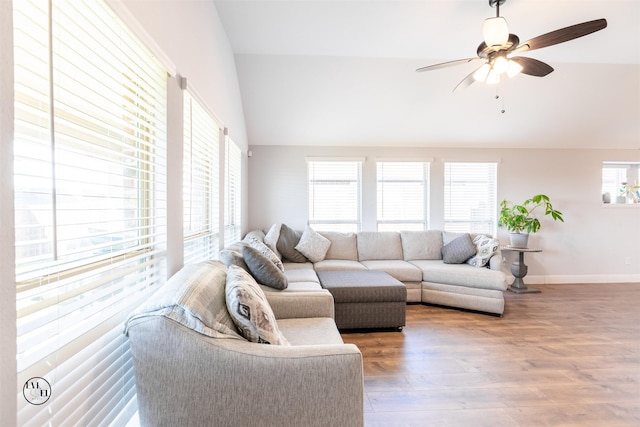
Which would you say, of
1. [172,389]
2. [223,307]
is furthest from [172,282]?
[172,389]

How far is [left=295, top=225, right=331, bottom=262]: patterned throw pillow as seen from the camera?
4.33m

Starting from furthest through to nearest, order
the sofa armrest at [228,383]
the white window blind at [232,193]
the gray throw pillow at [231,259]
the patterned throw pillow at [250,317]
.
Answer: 1. the white window blind at [232,193]
2. the gray throw pillow at [231,259]
3. the patterned throw pillow at [250,317]
4. the sofa armrest at [228,383]

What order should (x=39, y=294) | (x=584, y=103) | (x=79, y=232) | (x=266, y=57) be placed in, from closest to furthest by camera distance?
(x=39, y=294) < (x=79, y=232) < (x=266, y=57) < (x=584, y=103)

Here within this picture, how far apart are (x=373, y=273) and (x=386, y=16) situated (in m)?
2.67

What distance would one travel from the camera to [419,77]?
3891mm

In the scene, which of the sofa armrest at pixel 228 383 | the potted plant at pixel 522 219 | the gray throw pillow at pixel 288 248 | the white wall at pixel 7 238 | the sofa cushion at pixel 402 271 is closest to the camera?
the white wall at pixel 7 238

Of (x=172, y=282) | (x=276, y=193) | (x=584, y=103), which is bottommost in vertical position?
(x=172, y=282)

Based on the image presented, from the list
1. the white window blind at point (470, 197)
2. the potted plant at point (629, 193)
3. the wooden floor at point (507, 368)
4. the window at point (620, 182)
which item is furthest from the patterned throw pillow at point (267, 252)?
the potted plant at point (629, 193)

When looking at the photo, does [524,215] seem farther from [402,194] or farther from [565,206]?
[402,194]

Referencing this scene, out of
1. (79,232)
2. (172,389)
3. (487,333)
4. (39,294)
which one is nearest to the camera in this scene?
(39,294)

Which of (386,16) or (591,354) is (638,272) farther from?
(386,16)

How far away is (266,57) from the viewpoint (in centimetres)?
362

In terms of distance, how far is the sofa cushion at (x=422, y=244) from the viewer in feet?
15.3

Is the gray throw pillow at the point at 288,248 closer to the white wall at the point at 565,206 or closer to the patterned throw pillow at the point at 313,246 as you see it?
the patterned throw pillow at the point at 313,246
